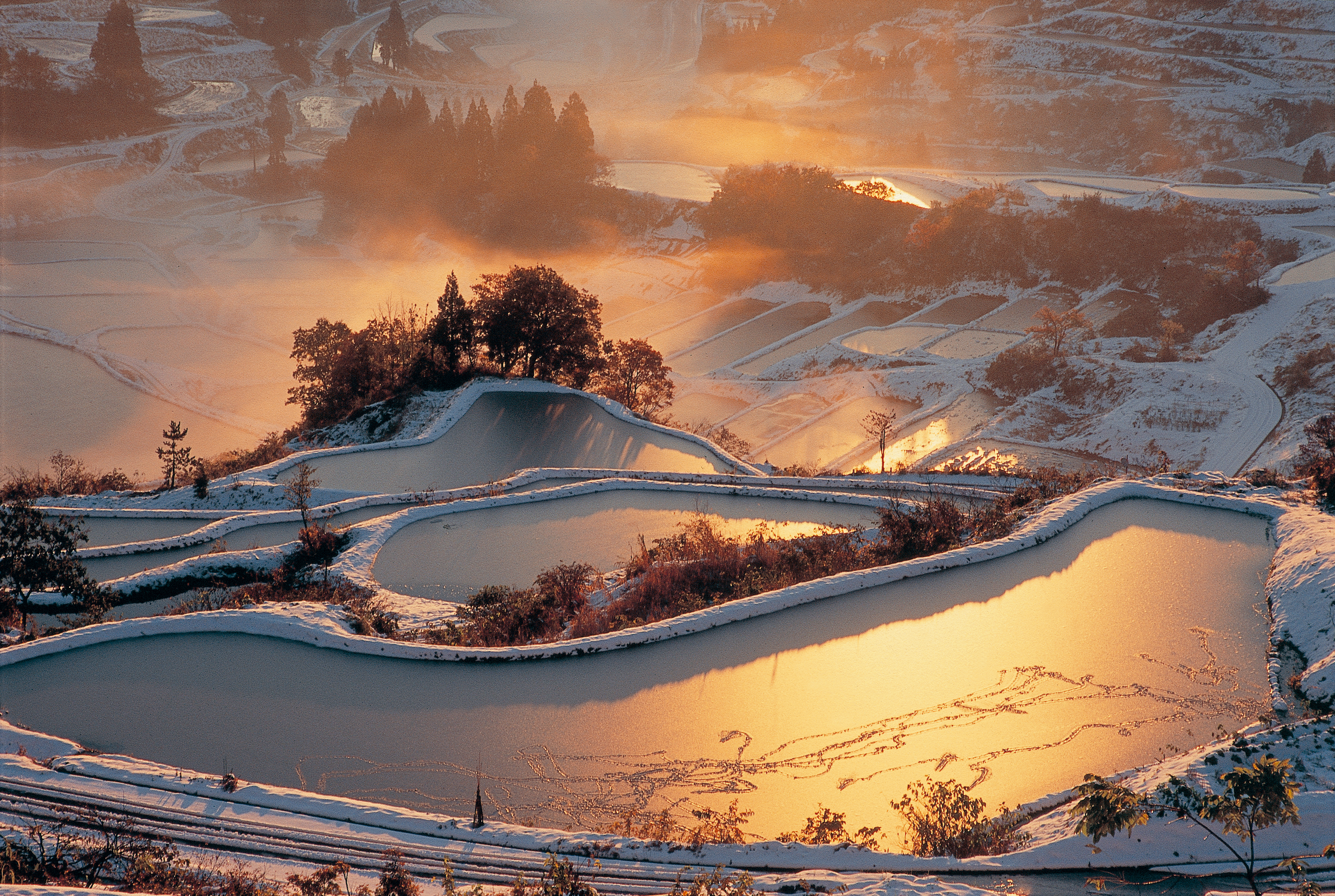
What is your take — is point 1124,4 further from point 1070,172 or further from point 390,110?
point 390,110

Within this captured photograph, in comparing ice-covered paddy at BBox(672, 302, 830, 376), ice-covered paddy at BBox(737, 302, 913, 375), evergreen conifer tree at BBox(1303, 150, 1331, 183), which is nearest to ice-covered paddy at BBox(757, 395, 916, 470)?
ice-covered paddy at BBox(737, 302, 913, 375)

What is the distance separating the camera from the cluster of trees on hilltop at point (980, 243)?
148 feet

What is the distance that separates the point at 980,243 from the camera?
173ft

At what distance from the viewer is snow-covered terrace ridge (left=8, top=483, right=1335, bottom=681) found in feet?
42.4

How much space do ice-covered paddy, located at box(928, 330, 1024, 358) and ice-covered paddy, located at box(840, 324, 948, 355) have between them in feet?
3.12

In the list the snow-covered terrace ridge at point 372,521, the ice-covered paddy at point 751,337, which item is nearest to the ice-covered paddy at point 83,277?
the ice-covered paddy at point 751,337

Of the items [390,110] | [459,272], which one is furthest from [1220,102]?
[390,110]

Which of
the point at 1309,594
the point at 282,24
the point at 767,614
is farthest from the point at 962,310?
the point at 282,24

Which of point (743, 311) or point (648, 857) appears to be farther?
point (743, 311)

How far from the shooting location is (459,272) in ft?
201

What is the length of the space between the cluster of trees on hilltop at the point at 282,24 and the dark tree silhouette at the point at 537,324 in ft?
278

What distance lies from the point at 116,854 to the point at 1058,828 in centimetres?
913

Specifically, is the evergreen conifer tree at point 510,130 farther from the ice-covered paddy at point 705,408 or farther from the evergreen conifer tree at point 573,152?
the ice-covered paddy at point 705,408

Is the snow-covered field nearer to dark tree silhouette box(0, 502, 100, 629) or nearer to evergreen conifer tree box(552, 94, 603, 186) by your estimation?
dark tree silhouette box(0, 502, 100, 629)
